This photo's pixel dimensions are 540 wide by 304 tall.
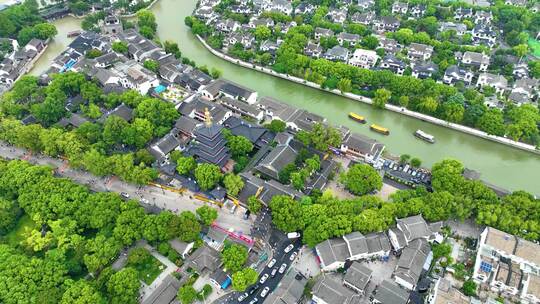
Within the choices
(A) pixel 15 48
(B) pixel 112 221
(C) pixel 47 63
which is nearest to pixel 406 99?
(B) pixel 112 221

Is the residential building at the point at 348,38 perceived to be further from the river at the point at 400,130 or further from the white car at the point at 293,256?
the white car at the point at 293,256

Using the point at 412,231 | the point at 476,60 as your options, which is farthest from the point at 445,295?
the point at 476,60

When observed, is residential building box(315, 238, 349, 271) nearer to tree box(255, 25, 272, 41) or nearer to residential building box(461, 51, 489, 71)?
residential building box(461, 51, 489, 71)

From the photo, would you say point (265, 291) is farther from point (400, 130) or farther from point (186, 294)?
point (400, 130)

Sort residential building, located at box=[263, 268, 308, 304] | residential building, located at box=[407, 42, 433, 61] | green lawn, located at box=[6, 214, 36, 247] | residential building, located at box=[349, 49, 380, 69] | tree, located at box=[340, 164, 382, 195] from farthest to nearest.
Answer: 1. residential building, located at box=[407, 42, 433, 61]
2. residential building, located at box=[349, 49, 380, 69]
3. tree, located at box=[340, 164, 382, 195]
4. green lawn, located at box=[6, 214, 36, 247]
5. residential building, located at box=[263, 268, 308, 304]

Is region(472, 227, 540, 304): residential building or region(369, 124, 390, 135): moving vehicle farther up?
region(369, 124, 390, 135): moving vehicle

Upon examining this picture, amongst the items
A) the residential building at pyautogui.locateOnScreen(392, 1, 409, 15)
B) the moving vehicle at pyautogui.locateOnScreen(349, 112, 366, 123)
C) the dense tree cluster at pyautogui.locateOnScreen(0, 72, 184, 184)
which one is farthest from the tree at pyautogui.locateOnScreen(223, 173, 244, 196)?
the residential building at pyautogui.locateOnScreen(392, 1, 409, 15)
